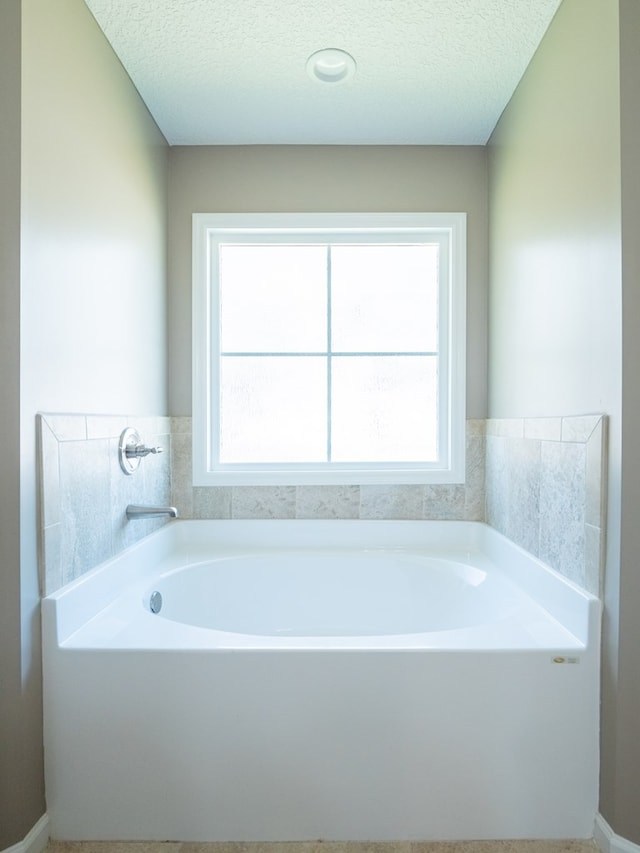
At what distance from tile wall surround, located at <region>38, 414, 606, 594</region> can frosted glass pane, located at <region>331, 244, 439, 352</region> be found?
51cm

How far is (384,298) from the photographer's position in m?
2.53

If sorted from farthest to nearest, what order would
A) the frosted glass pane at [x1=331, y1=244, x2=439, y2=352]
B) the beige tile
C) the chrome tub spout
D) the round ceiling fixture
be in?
the frosted glass pane at [x1=331, y1=244, x2=439, y2=352] → the chrome tub spout → the round ceiling fixture → the beige tile

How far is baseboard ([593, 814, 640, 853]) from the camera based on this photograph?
131cm

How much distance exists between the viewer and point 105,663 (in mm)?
1384

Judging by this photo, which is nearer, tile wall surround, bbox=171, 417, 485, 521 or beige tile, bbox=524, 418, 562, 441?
beige tile, bbox=524, 418, 562, 441

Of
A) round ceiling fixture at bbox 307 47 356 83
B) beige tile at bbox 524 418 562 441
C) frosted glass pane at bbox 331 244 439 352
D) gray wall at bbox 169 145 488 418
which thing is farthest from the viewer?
frosted glass pane at bbox 331 244 439 352

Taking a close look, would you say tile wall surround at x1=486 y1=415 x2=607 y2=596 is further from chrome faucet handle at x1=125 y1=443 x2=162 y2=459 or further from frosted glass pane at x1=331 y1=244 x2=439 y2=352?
chrome faucet handle at x1=125 y1=443 x2=162 y2=459

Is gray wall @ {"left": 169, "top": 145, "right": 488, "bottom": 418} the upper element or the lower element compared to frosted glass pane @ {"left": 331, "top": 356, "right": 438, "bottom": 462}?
upper

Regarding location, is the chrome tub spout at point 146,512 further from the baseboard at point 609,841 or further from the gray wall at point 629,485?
the baseboard at point 609,841

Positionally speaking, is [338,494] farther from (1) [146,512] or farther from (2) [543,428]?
(2) [543,428]

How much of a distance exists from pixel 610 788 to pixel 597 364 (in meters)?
1.05

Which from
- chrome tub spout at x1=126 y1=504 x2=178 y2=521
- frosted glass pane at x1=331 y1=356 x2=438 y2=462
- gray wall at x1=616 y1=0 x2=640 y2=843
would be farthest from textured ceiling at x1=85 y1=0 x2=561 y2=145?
chrome tub spout at x1=126 y1=504 x2=178 y2=521

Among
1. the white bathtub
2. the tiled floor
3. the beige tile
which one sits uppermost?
the beige tile

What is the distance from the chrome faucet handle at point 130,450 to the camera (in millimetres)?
1889
